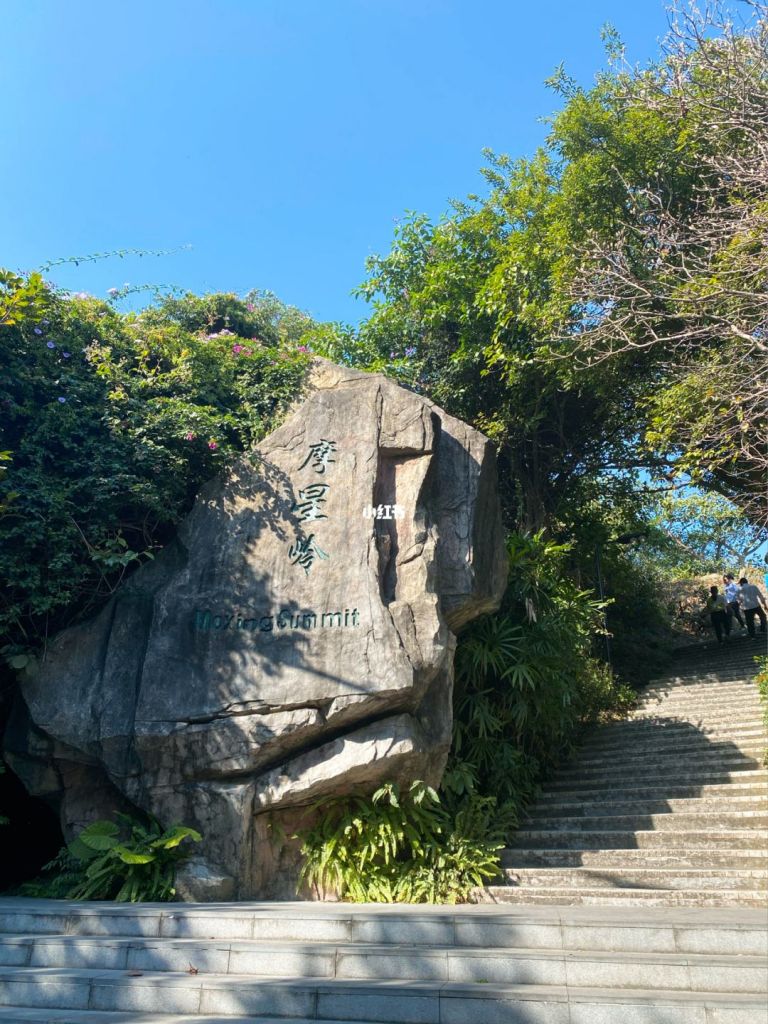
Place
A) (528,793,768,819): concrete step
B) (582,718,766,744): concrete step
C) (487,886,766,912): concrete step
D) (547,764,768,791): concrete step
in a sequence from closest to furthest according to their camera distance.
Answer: (487,886,766,912): concrete step → (528,793,768,819): concrete step → (547,764,768,791): concrete step → (582,718,766,744): concrete step

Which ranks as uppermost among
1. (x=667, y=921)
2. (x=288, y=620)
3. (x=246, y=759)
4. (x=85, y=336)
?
(x=85, y=336)

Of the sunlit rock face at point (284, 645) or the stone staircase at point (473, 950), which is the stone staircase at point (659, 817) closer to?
the stone staircase at point (473, 950)

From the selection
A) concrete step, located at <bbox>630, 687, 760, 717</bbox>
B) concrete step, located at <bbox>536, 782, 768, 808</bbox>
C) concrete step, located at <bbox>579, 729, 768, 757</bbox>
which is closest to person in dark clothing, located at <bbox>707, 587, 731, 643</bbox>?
concrete step, located at <bbox>630, 687, 760, 717</bbox>

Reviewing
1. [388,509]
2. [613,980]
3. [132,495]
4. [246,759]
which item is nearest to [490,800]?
[246,759]

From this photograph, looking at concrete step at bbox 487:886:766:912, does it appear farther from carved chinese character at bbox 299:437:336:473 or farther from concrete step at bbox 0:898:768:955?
carved chinese character at bbox 299:437:336:473

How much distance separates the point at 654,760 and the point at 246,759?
5.22 m

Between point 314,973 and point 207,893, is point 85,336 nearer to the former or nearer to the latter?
point 207,893

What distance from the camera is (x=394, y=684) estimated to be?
6.45m

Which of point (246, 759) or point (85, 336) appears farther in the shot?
point (85, 336)

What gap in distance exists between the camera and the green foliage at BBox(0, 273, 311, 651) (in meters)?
7.47

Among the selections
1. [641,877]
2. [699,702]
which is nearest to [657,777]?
[641,877]

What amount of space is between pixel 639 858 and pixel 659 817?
0.83 m

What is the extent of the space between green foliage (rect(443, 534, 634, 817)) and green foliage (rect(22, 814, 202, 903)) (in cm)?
258

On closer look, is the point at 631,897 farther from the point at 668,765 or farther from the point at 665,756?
the point at 665,756
